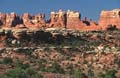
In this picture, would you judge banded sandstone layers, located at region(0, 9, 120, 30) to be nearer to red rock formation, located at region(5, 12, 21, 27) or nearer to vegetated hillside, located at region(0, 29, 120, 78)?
red rock formation, located at region(5, 12, 21, 27)

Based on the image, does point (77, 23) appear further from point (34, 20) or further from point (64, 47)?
point (64, 47)

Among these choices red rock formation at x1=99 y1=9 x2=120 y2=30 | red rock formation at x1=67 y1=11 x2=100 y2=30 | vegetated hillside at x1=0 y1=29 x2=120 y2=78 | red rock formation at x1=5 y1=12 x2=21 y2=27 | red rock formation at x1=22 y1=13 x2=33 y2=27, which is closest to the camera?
vegetated hillside at x1=0 y1=29 x2=120 y2=78

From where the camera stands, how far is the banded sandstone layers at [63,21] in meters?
135

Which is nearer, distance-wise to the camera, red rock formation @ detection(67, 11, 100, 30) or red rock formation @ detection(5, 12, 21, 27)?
red rock formation @ detection(67, 11, 100, 30)

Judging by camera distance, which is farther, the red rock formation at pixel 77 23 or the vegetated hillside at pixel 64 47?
the red rock formation at pixel 77 23

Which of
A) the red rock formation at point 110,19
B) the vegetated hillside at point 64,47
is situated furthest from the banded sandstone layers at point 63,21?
the vegetated hillside at point 64,47

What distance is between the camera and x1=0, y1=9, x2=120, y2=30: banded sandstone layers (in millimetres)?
135250

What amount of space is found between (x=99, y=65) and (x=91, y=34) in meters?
22.2

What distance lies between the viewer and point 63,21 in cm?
13788

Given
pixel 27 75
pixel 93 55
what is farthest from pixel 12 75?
pixel 93 55

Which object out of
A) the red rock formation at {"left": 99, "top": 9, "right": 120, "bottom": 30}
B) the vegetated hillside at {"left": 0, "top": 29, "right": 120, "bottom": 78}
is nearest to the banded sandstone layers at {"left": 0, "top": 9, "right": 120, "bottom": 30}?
the red rock formation at {"left": 99, "top": 9, "right": 120, "bottom": 30}

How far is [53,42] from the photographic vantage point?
12369 cm

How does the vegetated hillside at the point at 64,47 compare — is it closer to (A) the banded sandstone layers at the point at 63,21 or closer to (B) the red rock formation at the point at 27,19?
(A) the banded sandstone layers at the point at 63,21

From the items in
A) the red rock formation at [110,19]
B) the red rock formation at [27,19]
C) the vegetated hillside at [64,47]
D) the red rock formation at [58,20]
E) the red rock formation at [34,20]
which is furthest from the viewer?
the red rock formation at [27,19]
